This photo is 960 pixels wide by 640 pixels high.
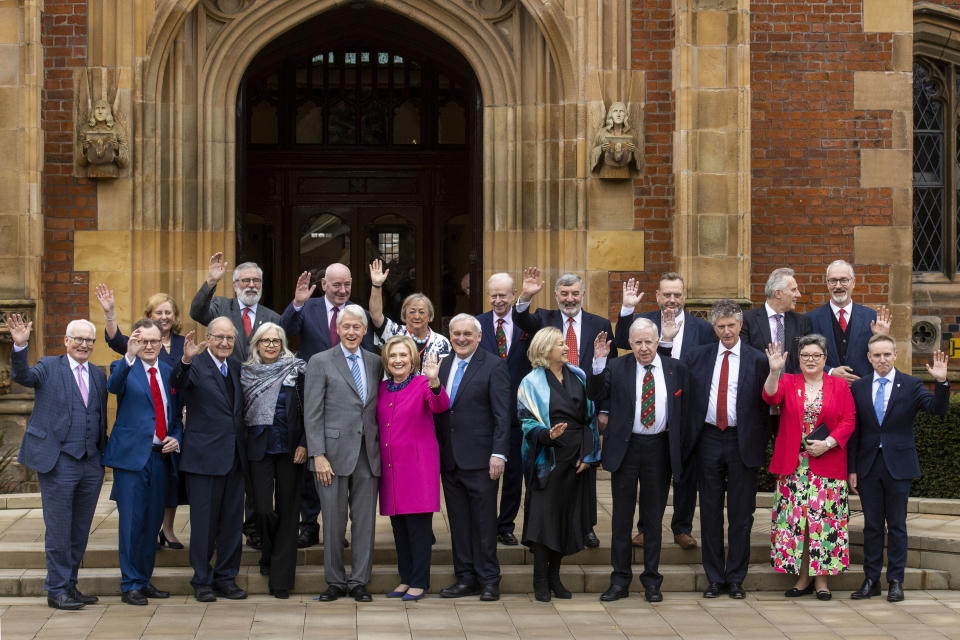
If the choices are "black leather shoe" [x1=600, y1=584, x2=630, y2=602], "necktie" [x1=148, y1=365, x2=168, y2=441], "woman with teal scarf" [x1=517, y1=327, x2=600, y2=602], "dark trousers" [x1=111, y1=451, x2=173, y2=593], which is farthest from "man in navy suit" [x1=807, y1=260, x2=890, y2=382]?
"dark trousers" [x1=111, y1=451, x2=173, y2=593]

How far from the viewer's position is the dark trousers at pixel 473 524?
880 centimetres

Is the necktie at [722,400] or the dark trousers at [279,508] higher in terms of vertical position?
the necktie at [722,400]

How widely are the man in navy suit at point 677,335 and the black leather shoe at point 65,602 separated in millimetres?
3553

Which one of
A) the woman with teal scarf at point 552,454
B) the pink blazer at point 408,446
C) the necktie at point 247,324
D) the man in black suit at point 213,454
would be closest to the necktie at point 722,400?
the woman with teal scarf at point 552,454

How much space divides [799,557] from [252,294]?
13.2ft

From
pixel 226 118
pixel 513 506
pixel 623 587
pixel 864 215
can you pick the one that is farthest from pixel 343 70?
pixel 623 587

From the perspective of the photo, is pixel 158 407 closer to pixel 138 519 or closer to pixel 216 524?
pixel 138 519

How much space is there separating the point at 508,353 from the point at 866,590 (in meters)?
2.81

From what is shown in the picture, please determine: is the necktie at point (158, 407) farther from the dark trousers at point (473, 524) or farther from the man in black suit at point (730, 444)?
the man in black suit at point (730, 444)

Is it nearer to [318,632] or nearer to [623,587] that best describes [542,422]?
[623,587]

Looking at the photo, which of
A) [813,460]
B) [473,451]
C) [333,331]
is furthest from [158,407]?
[813,460]

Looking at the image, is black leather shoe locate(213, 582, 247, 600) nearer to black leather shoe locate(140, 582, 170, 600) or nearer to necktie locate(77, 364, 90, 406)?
black leather shoe locate(140, 582, 170, 600)

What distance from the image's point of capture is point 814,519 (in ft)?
29.1

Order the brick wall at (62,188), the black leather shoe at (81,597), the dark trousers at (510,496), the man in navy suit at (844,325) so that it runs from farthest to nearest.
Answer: the brick wall at (62,188), the man in navy suit at (844,325), the dark trousers at (510,496), the black leather shoe at (81,597)
